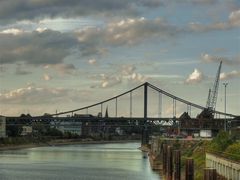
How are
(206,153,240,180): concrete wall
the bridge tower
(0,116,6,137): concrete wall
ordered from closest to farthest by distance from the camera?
Answer: 1. (206,153,240,180): concrete wall
2. the bridge tower
3. (0,116,6,137): concrete wall

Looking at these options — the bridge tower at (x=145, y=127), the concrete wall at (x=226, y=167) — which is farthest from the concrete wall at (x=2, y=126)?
the concrete wall at (x=226, y=167)

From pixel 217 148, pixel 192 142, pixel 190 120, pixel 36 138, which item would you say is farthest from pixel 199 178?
pixel 36 138

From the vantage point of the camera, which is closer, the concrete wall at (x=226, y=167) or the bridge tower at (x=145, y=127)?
the concrete wall at (x=226, y=167)

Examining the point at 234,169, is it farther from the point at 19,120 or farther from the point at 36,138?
the point at 36,138

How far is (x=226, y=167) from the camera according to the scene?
39875 millimetres

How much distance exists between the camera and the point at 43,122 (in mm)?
187625

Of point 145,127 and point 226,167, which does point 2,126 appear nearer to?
point 145,127

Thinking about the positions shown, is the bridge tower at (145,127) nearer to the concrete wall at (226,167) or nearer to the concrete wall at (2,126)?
the concrete wall at (2,126)

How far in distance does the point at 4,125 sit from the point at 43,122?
1441 cm

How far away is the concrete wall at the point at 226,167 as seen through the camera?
35.6 m

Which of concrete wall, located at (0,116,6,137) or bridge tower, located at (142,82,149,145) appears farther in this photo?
concrete wall, located at (0,116,6,137)

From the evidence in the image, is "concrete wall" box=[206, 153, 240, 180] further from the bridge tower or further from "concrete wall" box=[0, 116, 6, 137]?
"concrete wall" box=[0, 116, 6, 137]

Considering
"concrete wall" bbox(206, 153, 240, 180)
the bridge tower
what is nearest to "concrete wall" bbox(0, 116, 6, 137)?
the bridge tower

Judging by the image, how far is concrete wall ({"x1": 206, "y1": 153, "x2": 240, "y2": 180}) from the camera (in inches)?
1402
